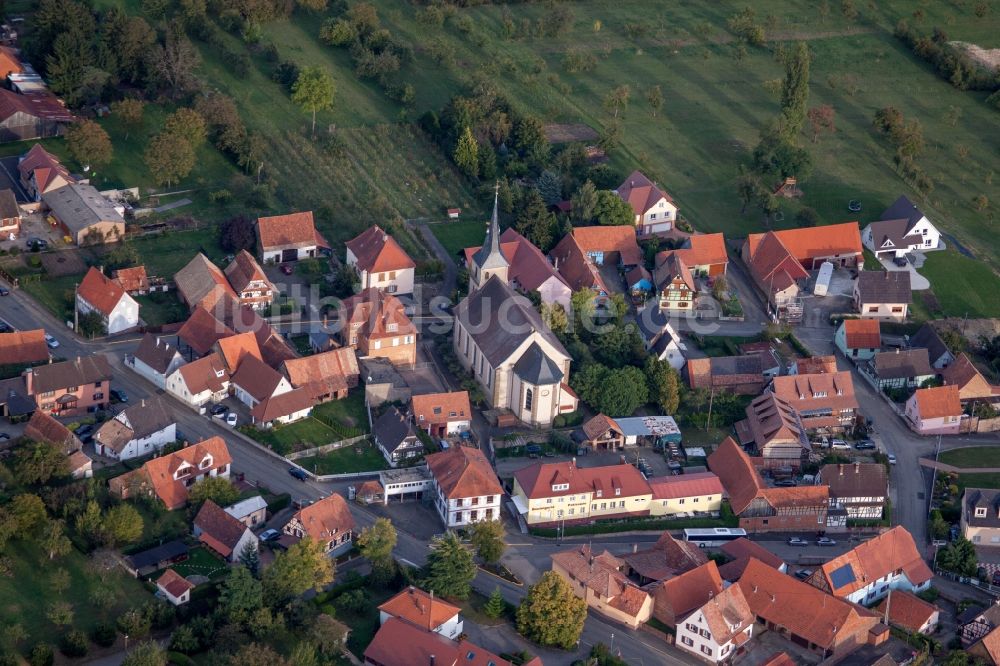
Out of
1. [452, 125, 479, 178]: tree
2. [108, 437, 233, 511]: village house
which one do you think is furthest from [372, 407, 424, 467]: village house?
[452, 125, 479, 178]: tree

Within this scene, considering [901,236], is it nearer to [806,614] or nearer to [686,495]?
[686,495]

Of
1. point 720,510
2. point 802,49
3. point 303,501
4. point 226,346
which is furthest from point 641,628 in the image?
point 802,49

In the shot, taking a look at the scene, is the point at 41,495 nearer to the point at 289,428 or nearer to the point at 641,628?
the point at 289,428

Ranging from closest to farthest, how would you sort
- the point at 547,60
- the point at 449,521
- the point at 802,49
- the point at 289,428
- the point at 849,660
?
the point at 849,660, the point at 449,521, the point at 289,428, the point at 802,49, the point at 547,60

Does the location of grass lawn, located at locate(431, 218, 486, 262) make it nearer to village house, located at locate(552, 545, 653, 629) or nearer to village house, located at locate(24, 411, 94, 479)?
village house, located at locate(552, 545, 653, 629)

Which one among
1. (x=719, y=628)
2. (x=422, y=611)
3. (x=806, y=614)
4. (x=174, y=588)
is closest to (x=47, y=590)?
(x=174, y=588)

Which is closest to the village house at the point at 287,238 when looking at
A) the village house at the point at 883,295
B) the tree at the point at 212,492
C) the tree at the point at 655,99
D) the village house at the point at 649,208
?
the village house at the point at 649,208

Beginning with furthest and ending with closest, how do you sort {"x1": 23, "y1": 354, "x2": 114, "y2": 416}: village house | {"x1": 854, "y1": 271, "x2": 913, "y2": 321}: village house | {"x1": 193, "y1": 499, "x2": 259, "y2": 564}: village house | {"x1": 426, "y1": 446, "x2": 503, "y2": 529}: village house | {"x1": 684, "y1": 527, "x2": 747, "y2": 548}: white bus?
1. {"x1": 854, "y1": 271, "x2": 913, "y2": 321}: village house
2. {"x1": 23, "y1": 354, "x2": 114, "y2": 416}: village house
3. {"x1": 684, "y1": 527, "x2": 747, "y2": 548}: white bus
4. {"x1": 426, "y1": 446, "x2": 503, "y2": 529}: village house
5. {"x1": 193, "y1": 499, "x2": 259, "y2": 564}: village house
